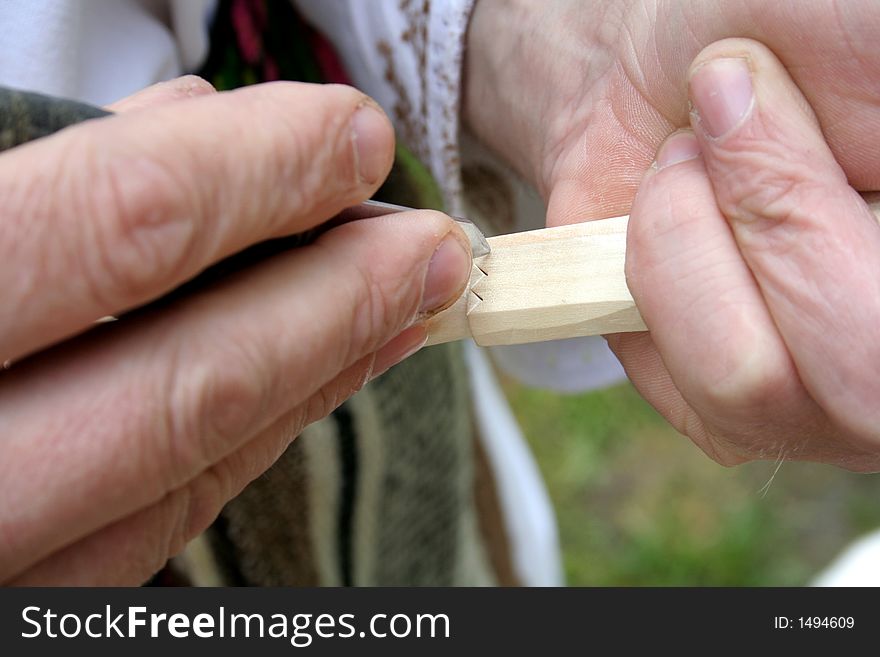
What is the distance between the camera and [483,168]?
808 mm

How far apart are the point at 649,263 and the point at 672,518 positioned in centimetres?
125

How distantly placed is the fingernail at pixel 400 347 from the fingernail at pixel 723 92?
0.23 meters

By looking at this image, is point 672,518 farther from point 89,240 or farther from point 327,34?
point 89,240

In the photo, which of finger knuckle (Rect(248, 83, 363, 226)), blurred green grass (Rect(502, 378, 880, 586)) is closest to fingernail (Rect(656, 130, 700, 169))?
finger knuckle (Rect(248, 83, 363, 226))

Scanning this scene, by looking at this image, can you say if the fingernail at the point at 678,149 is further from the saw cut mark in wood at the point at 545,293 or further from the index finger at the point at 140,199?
the index finger at the point at 140,199

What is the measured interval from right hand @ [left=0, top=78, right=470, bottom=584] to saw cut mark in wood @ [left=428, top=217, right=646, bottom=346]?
98 millimetres

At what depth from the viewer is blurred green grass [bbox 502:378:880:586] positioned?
1.58 meters

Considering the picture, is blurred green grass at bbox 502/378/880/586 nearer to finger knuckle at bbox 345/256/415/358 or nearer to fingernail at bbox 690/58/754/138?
fingernail at bbox 690/58/754/138

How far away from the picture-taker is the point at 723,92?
510 millimetres

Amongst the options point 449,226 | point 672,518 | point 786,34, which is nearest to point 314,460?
point 449,226

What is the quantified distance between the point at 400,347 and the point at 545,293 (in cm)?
10

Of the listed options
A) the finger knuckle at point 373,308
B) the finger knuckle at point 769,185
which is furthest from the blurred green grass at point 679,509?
the finger knuckle at point 373,308

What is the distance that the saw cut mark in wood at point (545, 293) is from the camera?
1.76 feet

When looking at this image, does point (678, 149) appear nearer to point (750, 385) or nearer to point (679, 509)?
point (750, 385)
